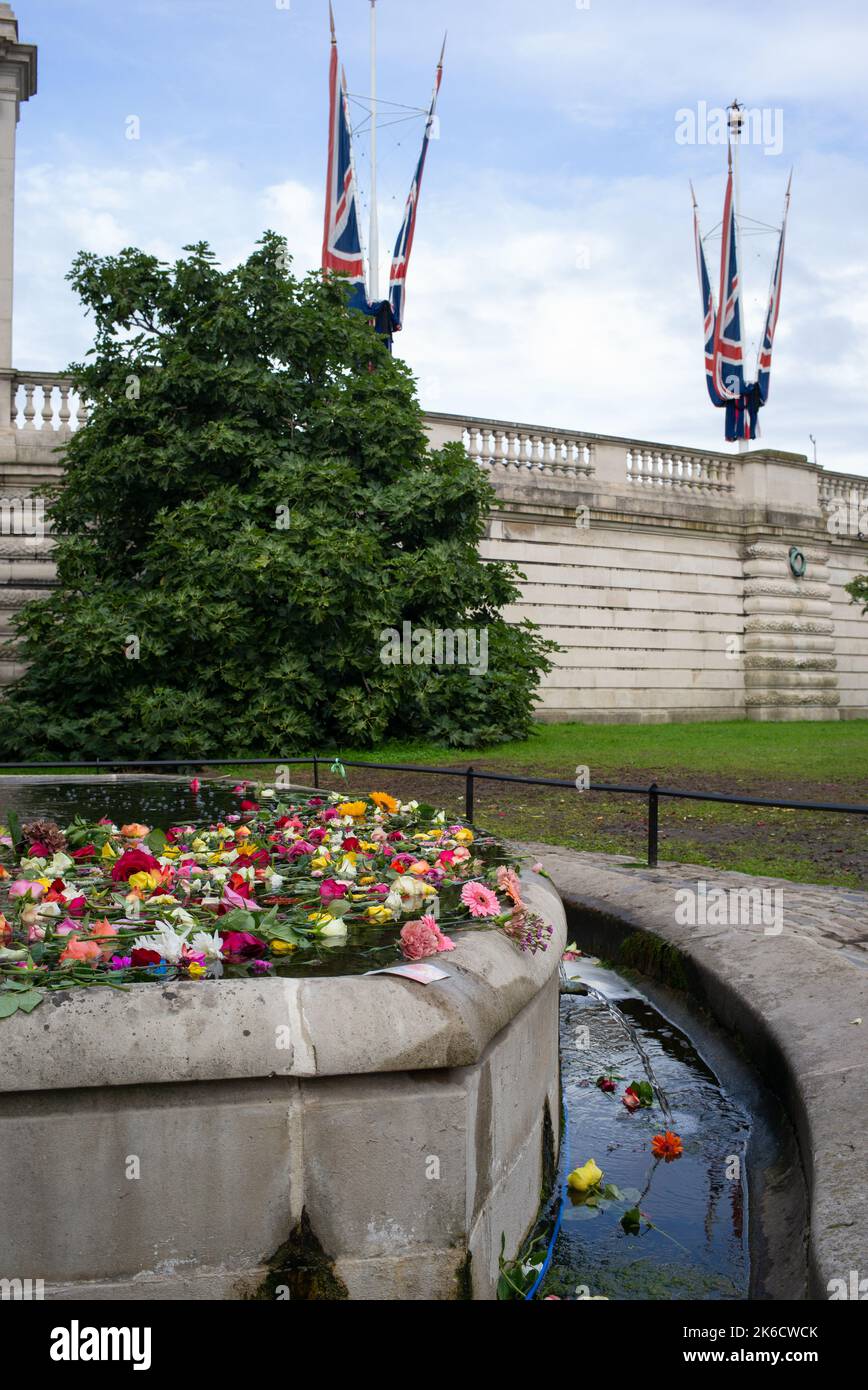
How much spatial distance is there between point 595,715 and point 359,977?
75.0ft

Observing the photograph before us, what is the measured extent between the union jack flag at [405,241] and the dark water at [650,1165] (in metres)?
21.1

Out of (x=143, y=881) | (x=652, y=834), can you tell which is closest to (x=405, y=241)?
(x=652, y=834)

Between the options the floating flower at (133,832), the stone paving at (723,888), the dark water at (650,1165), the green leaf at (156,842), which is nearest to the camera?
the dark water at (650,1165)

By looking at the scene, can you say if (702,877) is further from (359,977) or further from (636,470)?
(636,470)

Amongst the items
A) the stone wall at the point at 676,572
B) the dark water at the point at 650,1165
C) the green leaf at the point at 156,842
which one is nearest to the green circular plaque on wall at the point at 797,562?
the stone wall at the point at 676,572

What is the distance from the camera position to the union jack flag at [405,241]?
2380 cm

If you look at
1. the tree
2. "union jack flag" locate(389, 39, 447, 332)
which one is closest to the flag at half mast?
"union jack flag" locate(389, 39, 447, 332)

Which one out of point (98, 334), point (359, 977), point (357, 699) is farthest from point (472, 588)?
point (359, 977)

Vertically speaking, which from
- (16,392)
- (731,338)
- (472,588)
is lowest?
(472,588)

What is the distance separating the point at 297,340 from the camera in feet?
57.6

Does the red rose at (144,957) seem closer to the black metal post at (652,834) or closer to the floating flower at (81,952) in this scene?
the floating flower at (81,952)

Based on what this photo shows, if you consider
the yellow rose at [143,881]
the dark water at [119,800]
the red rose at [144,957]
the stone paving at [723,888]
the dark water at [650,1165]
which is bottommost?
the dark water at [650,1165]

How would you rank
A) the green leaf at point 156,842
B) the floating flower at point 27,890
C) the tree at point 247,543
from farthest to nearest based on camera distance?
the tree at point 247,543 → the green leaf at point 156,842 → the floating flower at point 27,890

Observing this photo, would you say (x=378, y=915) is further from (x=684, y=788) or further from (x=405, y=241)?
(x=405, y=241)
